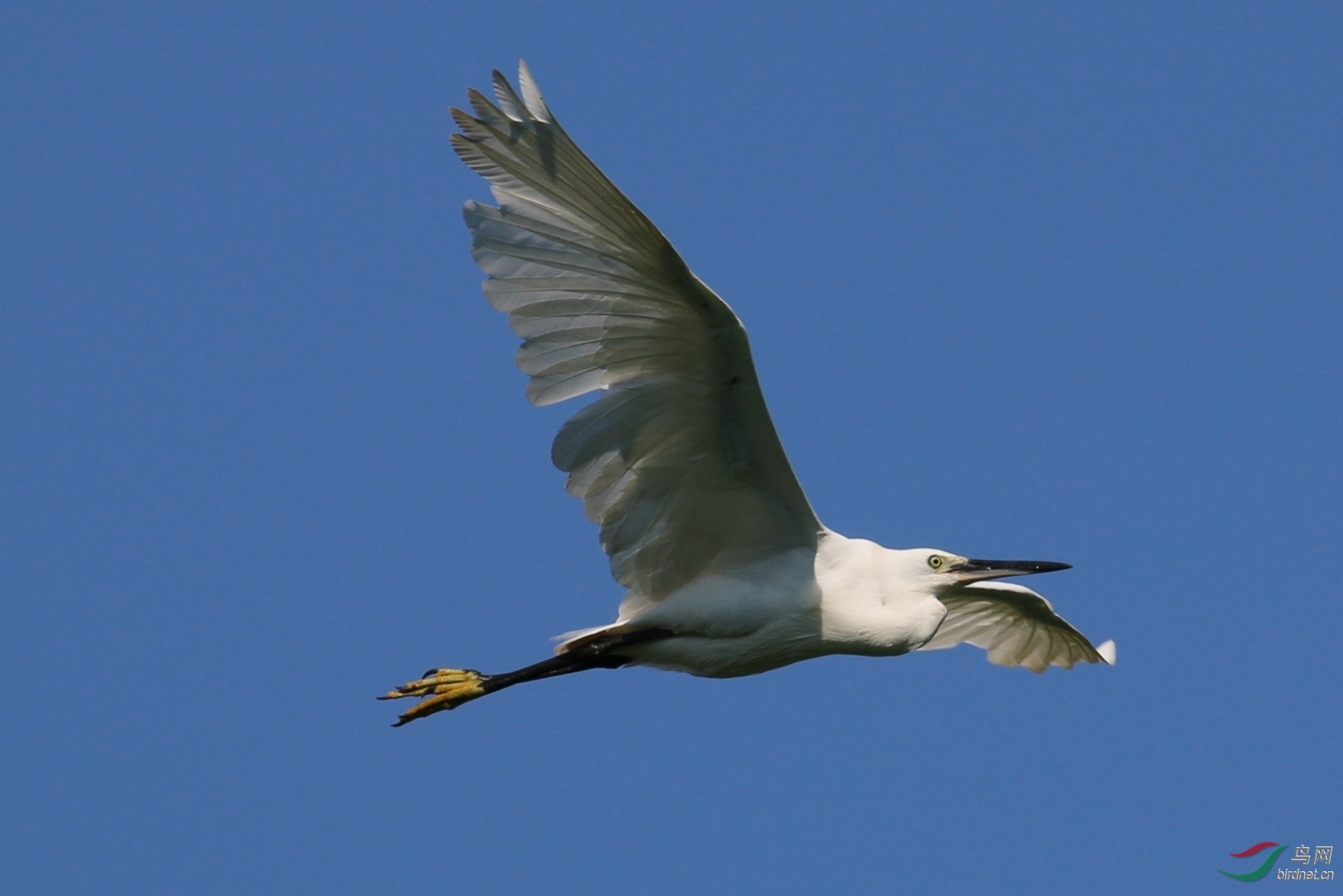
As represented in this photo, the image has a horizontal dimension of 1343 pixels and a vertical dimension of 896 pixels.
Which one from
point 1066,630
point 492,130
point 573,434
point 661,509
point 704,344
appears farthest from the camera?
point 1066,630

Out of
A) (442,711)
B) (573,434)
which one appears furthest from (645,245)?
(442,711)

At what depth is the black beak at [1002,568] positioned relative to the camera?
10.8 m

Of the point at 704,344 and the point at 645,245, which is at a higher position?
the point at 645,245

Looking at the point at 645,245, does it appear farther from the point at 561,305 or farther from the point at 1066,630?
the point at 1066,630

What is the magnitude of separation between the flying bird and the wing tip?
6.25ft

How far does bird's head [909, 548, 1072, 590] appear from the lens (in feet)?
34.0

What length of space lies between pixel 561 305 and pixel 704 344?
2.93ft

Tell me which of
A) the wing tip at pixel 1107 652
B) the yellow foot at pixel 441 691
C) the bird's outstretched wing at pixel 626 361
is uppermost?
the bird's outstretched wing at pixel 626 361

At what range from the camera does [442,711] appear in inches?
401

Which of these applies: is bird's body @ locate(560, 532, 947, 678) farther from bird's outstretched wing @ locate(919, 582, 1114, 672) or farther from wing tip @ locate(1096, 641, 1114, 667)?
wing tip @ locate(1096, 641, 1114, 667)

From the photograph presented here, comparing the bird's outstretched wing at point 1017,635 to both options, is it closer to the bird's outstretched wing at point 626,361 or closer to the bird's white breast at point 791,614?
the bird's white breast at point 791,614

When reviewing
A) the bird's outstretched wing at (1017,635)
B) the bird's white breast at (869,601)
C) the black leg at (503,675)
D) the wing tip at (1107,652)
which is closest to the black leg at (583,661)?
the black leg at (503,675)

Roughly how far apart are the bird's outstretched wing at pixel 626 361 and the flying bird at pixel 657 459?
11 mm

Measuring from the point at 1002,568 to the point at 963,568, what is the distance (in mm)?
494
